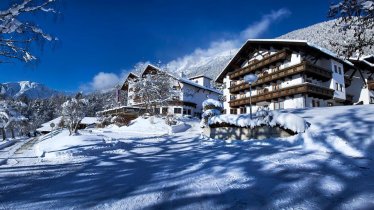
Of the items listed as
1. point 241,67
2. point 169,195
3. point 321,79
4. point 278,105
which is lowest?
point 169,195

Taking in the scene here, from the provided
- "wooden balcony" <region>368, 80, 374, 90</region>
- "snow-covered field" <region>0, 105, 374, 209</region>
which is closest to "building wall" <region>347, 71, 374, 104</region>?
"wooden balcony" <region>368, 80, 374, 90</region>

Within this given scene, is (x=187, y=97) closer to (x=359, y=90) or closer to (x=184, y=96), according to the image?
(x=184, y=96)

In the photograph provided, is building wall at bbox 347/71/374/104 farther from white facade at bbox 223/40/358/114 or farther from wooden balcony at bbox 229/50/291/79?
wooden balcony at bbox 229/50/291/79

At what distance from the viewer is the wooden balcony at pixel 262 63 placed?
3400 cm

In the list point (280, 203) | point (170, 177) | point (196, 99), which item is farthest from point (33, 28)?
point (196, 99)

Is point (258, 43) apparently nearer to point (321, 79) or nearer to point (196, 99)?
point (321, 79)

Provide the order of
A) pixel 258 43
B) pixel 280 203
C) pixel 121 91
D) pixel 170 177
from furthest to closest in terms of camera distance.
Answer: pixel 121 91
pixel 258 43
pixel 170 177
pixel 280 203

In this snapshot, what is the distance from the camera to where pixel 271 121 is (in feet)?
43.6

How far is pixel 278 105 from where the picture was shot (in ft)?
116

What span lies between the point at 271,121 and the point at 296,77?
2204cm

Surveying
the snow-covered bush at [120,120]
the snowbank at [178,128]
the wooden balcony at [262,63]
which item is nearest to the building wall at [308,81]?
the wooden balcony at [262,63]

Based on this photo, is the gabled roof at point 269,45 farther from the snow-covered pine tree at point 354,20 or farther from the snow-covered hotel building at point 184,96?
the snow-covered pine tree at point 354,20

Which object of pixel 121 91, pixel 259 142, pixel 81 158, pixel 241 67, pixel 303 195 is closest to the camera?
pixel 303 195

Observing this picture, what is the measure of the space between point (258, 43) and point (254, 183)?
3594cm
